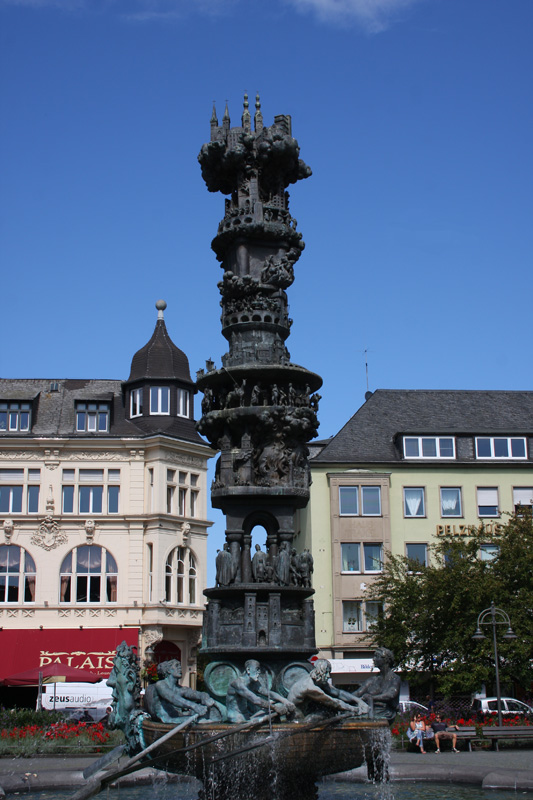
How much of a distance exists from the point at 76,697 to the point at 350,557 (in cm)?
1237

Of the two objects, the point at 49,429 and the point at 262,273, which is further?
the point at 49,429

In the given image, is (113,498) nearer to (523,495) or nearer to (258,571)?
(523,495)

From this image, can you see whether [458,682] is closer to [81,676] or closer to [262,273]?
[81,676]

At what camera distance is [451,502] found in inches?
1646

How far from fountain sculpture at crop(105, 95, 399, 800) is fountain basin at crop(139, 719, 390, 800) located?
2 centimetres

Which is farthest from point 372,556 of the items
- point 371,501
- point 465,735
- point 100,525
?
point 465,735

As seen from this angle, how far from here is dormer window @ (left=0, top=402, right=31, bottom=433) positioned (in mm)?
44062

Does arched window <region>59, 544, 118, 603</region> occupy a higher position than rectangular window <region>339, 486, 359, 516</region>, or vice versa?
rectangular window <region>339, 486, 359, 516</region>

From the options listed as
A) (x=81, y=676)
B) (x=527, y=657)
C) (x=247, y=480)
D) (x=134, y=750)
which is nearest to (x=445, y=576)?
(x=527, y=657)

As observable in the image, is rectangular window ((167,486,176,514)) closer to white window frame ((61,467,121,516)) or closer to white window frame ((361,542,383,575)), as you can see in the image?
white window frame ((61,467,121,516))

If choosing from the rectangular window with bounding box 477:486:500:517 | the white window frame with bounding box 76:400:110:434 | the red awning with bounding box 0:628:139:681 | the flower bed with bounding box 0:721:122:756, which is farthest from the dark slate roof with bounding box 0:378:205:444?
the flower bed with bounding box 0:721:122:756

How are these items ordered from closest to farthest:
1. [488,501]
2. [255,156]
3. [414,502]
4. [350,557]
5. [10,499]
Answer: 1. [255,156]
2. [350,557]
3. [414,502]
4. [488,501]
5. [10,499]

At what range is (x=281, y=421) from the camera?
1600cm

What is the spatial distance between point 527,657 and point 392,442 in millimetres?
14478
